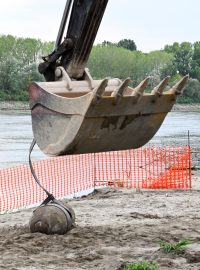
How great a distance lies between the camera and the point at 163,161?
23.4m

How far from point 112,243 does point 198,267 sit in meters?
1.75

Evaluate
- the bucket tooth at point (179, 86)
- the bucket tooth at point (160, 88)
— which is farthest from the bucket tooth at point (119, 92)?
the bucket tooth at point (179, 86)

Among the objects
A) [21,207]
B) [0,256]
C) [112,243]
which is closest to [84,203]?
[21,207]

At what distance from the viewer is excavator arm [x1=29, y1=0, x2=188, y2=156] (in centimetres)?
814

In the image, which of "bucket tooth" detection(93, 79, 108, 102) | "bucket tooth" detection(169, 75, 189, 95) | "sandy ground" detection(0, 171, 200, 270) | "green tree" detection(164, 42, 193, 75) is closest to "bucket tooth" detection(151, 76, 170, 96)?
"bucket tooth" detection(169, 75, 189, 95)

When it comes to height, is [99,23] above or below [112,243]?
above

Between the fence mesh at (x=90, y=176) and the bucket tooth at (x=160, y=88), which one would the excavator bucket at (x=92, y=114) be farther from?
the fence mesh at (x=90, y=176)

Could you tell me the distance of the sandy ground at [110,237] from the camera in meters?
9.10

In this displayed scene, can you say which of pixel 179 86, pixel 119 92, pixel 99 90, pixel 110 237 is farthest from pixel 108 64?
pixel 99 90

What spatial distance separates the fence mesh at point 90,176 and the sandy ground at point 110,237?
1.92 metres

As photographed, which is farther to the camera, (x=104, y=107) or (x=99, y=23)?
Answer: (x=99, y=23)

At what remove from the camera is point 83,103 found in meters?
8.04

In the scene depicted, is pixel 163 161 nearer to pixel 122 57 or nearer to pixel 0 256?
pixel 0 256

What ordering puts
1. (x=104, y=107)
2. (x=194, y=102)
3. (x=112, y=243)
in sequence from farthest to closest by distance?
(x=194, y=102) → (x=112, y=243) → (x=104, y=107)
